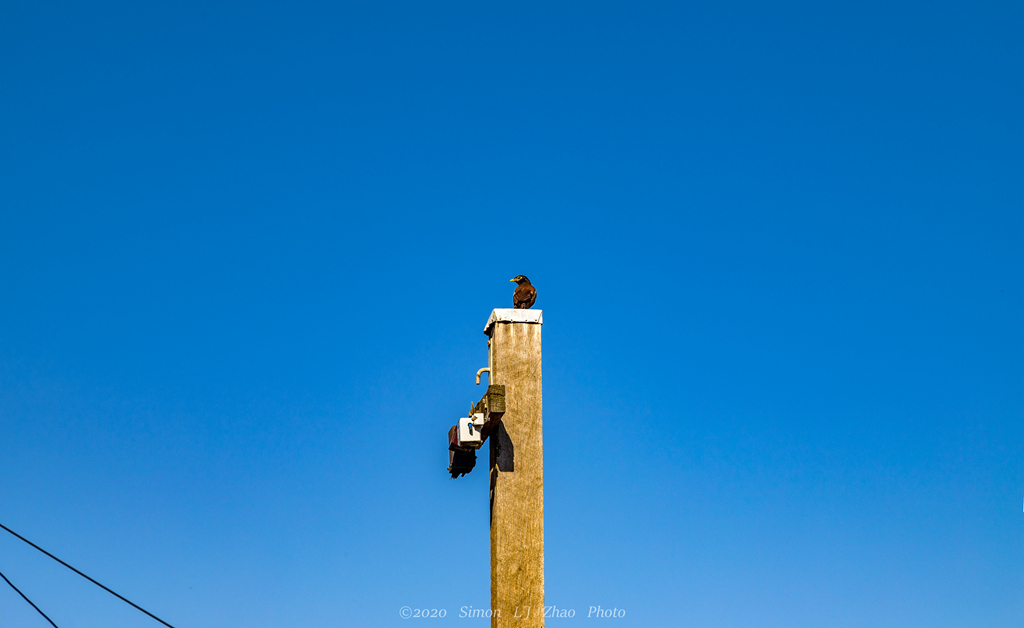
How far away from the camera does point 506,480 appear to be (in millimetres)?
4398

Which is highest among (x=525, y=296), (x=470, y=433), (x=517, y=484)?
(x=525, y=296)

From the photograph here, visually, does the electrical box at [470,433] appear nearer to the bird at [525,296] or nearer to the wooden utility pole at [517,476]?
the wooden utility pole at [517,476]

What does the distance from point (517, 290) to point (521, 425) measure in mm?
742

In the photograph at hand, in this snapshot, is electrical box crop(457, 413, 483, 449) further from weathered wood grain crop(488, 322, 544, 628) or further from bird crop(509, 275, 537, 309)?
bird crop(509, 275, 537, 309)

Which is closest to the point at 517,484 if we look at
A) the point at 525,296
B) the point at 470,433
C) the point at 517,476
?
the point at 517,476

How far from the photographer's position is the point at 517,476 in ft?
14.5

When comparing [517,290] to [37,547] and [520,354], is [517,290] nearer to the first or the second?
[520,354]

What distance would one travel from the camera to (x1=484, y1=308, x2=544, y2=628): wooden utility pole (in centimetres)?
430

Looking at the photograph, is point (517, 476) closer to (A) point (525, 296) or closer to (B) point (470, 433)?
(B) point (470, 433)

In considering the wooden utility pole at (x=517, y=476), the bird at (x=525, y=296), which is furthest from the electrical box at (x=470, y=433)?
the bird at (x=525, y=296)

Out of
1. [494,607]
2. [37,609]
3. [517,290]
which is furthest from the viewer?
[37,609]

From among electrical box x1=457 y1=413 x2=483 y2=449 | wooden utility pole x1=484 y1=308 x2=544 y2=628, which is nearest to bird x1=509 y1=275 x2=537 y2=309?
wooden utility pole x1=484 y1=308 x2=544 y2=628

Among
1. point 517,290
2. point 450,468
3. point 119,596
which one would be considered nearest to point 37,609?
point 119,596

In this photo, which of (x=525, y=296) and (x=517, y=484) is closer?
(x=517, y=484)
